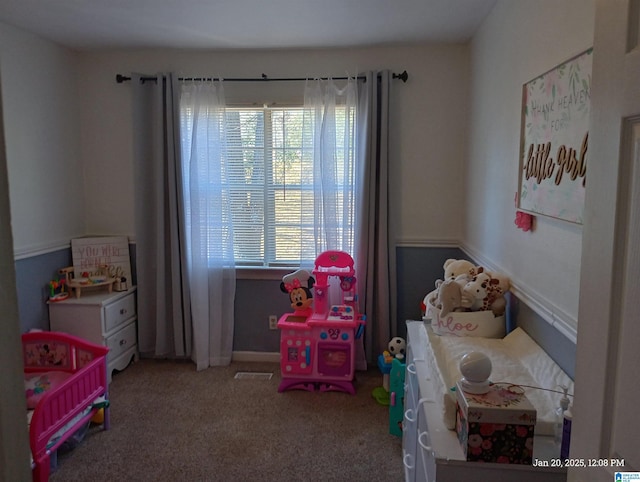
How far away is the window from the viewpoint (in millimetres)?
3301

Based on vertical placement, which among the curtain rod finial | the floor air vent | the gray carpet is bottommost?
the gray carpet

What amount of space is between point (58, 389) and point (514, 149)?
2.42 m

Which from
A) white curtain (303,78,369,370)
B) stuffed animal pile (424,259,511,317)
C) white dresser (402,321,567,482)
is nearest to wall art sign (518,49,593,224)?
stuffed animal pile (424,259,511,317)

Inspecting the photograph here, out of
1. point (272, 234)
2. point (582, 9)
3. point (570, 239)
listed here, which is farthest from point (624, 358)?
point (272, 234)

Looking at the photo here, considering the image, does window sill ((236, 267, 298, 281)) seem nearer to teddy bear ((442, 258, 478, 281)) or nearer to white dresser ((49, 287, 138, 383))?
white dresser ((49, 287, 138, 383))

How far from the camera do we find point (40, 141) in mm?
3127

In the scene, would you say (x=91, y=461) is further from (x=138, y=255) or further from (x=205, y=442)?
(x=138, y=255)

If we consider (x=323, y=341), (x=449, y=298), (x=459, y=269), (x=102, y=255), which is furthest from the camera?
(x=102, y=255)

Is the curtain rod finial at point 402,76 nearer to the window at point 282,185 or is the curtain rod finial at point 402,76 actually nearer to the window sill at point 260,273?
the window at point 282,185

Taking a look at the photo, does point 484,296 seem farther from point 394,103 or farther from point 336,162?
point 394,103

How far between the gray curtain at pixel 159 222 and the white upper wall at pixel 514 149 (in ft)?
6.80

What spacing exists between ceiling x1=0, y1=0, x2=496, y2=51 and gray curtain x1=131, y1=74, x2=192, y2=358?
1.31ft

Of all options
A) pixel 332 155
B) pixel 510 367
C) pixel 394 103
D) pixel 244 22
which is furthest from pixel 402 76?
pixel 510 367

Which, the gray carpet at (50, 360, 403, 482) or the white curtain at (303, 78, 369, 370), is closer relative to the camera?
the gray carpet at (50, 360, 403, 482)
